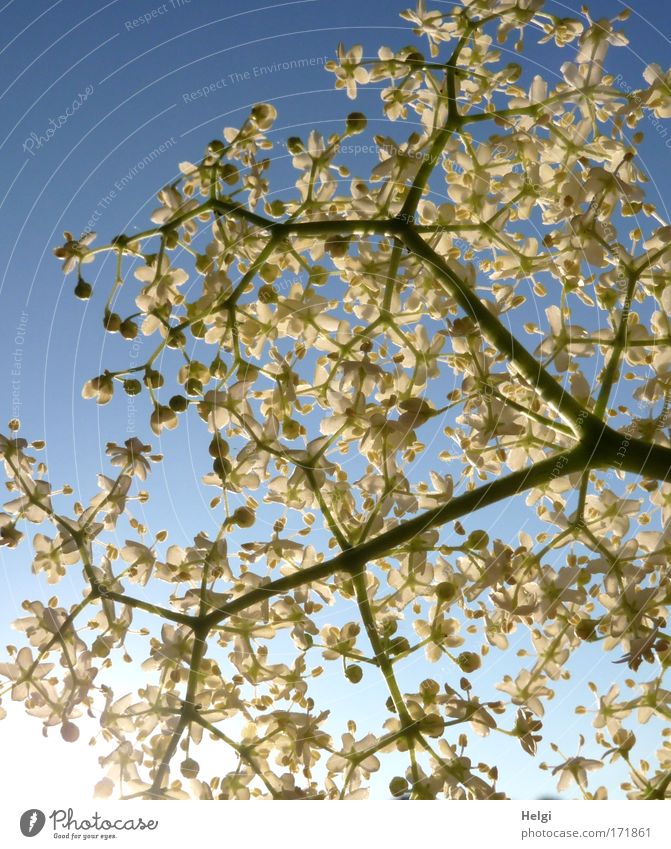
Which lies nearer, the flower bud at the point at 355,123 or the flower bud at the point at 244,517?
the flower bud at the point at 244,517

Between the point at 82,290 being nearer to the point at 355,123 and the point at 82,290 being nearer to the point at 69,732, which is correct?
the point at 355,123

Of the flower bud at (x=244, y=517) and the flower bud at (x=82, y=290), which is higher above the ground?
the flower bud at (x=82, y=290)

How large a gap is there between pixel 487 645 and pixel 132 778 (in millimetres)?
637

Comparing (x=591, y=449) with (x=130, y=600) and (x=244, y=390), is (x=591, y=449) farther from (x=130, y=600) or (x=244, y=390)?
(x=130, y=600)

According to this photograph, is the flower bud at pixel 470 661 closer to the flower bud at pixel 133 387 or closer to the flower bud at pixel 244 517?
the flower bud at pixel 244 517

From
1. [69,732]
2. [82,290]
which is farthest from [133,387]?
[69,732]

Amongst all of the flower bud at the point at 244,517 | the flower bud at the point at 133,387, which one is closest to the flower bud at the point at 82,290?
the flower bud at the point at 133,387

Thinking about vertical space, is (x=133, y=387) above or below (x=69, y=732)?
above

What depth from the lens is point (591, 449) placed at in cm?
117

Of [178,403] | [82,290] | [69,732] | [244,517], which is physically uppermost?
[82,290]

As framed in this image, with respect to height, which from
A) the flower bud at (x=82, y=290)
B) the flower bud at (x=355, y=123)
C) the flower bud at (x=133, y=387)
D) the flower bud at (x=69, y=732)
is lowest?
the flower bud at (x=69, y=732)

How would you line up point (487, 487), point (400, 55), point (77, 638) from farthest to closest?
point (400, 55) < point (77, 638) < point (487, 487)

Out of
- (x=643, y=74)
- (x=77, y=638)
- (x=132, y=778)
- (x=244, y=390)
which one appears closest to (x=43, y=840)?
(x=132, y=778)

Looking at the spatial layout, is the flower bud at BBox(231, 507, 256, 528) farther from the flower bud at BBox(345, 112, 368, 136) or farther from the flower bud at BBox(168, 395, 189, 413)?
the flower bud at BBox(345, 112, 368, 136)
